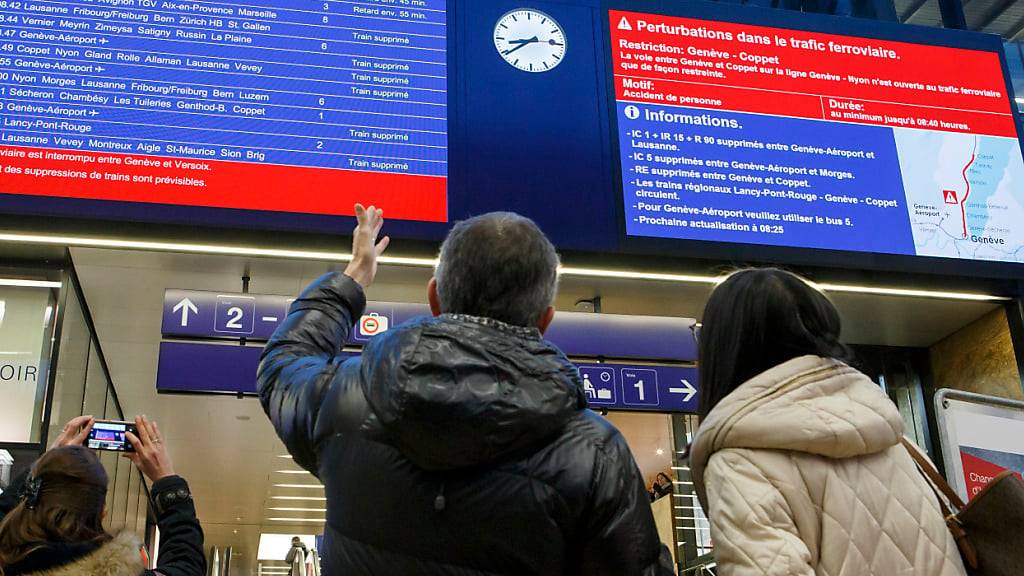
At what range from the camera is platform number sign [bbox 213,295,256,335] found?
5734 millimetres

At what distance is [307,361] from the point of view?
66.3 inches

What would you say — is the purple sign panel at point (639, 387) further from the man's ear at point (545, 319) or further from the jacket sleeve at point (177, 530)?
the man's ear at point (545, 319)

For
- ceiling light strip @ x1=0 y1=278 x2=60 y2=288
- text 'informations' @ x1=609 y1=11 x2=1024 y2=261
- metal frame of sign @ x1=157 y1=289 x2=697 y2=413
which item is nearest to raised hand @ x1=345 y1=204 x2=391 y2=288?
metal frame of sign @ x1=157 y1=289 x2=697 y2=413

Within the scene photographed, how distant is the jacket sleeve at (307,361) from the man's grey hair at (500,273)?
0.21 m

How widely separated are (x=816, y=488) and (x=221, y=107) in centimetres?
492

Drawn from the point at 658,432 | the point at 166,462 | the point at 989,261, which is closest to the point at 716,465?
the point at 166,462

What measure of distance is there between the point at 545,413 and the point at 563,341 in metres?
4.72

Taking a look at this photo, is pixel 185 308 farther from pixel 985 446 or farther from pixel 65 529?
pixel 985 446

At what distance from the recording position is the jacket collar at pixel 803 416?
5.71 ft

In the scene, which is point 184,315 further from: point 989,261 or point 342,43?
point 989,261

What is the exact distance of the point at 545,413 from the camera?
147 centimetres

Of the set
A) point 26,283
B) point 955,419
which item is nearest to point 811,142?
point 955,419

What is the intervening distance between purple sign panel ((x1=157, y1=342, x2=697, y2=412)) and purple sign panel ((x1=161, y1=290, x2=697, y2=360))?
0.09 m

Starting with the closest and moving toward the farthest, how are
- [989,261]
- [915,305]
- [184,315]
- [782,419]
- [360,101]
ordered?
Result: [782,419] < [184,315] < [360,101] < [989,261] < [915,305]
